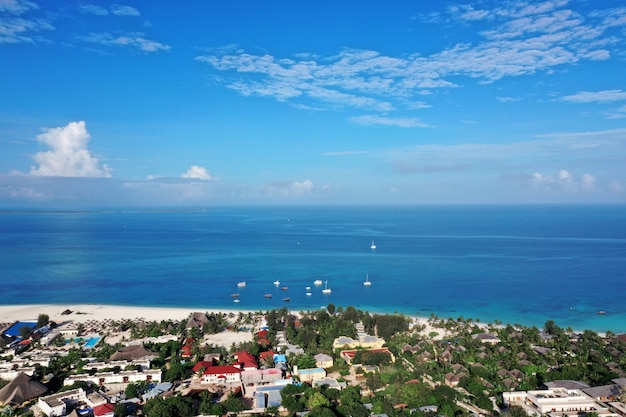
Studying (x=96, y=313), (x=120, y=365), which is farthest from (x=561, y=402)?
(x=96, y=313)

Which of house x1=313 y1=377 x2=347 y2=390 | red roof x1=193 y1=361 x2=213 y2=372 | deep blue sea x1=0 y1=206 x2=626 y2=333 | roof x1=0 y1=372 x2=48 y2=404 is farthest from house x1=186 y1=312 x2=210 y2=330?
Answer: house x1=313 y1=377 x2=347 y2=390

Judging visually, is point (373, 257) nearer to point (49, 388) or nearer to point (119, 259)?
point (119, 259)

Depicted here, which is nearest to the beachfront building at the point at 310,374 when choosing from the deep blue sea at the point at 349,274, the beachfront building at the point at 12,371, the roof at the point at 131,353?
the roof at the point at 131,353

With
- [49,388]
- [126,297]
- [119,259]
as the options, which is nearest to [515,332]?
[49,388]

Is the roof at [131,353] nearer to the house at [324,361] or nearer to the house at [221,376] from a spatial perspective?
the house at [221,376]

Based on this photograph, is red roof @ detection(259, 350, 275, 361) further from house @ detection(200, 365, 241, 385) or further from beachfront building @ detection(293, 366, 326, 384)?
beachfront building @ detection(293, 366, 326, 384)

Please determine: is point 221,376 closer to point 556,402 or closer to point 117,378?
point 117,378
